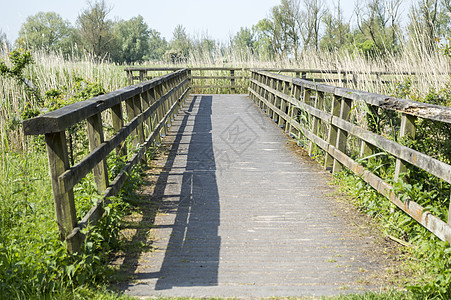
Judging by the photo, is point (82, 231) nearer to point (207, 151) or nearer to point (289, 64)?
point (207, 151)

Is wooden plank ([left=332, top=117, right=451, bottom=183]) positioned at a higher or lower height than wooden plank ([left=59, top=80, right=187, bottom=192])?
lower

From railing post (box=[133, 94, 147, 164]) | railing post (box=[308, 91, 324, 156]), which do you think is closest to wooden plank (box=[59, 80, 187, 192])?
railing post (box=[133, 94, 147, 164])

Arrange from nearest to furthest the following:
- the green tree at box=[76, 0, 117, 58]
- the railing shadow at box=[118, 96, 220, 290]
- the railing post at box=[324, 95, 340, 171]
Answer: the railing shadow at box=[118, 96, 220, 290], the railing post at box=[324, 95, 340, 171], the green tree at box=[76, 0, 117, 58]

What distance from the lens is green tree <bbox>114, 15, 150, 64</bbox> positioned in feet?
289

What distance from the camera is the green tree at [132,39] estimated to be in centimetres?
8809

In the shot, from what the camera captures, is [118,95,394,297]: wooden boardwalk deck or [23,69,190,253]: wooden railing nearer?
[23,69,190,253]: wooden railing

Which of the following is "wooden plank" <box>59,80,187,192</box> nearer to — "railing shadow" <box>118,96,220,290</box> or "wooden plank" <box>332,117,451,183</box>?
"railing shadow" <box>118,96,220,290</box>

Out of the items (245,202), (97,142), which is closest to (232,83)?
(245,202)

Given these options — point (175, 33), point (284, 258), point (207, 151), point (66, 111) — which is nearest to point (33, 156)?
point (207, 151)

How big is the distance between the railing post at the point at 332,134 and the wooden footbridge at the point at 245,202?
15 millimetres

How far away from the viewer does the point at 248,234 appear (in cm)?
416

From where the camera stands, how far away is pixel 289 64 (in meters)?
21.7

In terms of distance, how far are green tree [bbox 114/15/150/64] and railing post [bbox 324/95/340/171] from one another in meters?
80.7

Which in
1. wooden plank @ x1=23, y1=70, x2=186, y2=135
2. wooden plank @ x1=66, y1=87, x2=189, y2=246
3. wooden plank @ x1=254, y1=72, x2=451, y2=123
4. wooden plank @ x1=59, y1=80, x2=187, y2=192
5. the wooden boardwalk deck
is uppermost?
wooden plank @ x1=23, y1=70, x2=186, y2=135
